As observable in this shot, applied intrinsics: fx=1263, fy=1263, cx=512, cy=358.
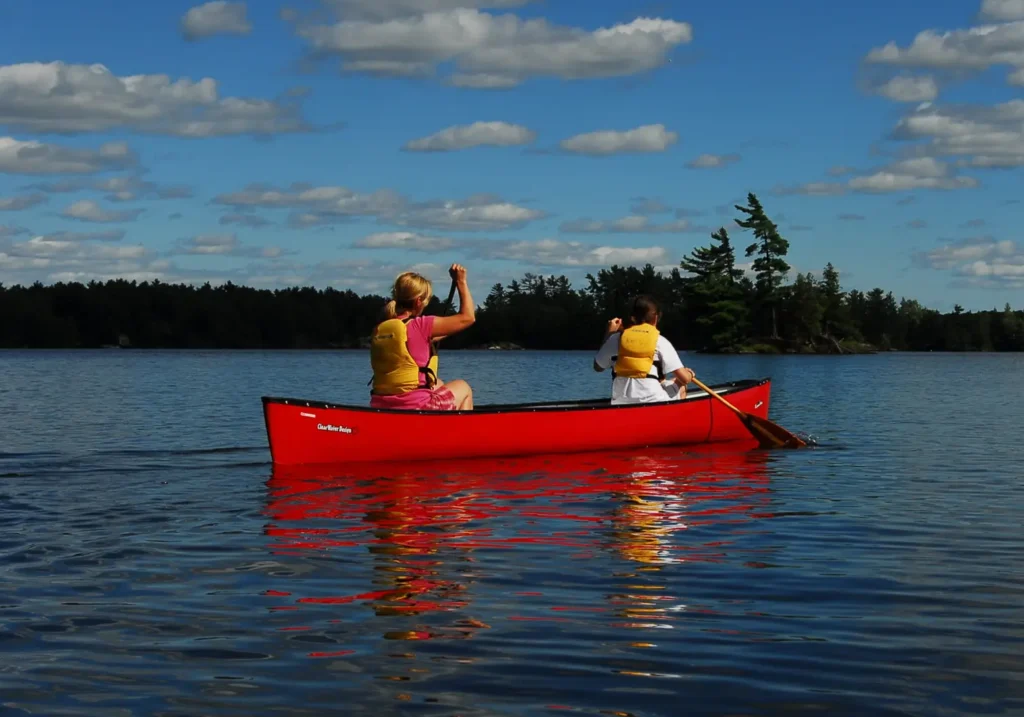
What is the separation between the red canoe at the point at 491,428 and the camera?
41.9 feet

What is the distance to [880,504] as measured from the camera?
10.5 meters

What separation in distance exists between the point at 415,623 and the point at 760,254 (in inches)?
4136

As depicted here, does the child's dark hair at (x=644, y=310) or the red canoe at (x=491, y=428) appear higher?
the child's dark hair at (x=644, y=310)

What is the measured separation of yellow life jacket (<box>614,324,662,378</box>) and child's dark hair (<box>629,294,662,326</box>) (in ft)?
0.26

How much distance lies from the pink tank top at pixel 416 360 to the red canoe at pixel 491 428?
17 cm

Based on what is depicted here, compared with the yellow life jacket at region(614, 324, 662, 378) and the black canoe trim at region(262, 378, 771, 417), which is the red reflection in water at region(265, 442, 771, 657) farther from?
the yellow life jacket at region(614, 324, 662, 378)

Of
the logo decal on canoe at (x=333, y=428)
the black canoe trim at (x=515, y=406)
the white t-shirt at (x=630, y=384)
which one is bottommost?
the logo decal on canoe at (x=333, y=428)

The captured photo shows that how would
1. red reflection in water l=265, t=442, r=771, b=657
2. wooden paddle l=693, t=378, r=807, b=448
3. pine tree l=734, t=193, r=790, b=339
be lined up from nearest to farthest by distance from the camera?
red reflection in water l=265, t=442, r=771, b=657 < wooden paddle l=693, t=378, r=807, b=448 < pine tree l=734, t=193, r=790, b=339

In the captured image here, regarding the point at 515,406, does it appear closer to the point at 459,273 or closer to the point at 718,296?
the point at 459,273

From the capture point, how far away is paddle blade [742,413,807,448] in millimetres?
16203

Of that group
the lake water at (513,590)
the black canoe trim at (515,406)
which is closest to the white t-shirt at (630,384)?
the black canoe trim at (515,406)

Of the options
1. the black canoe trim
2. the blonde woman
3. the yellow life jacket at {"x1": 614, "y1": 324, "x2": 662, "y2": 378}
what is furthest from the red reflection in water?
the yellow life jacket at {"x1": 614, "y1": 324, "x2": 662, "y2": 378}

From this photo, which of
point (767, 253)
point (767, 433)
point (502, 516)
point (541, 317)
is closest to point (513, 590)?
point (502, 516)

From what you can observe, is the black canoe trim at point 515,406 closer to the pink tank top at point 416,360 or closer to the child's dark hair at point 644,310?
the pink tank top at point 416,360
